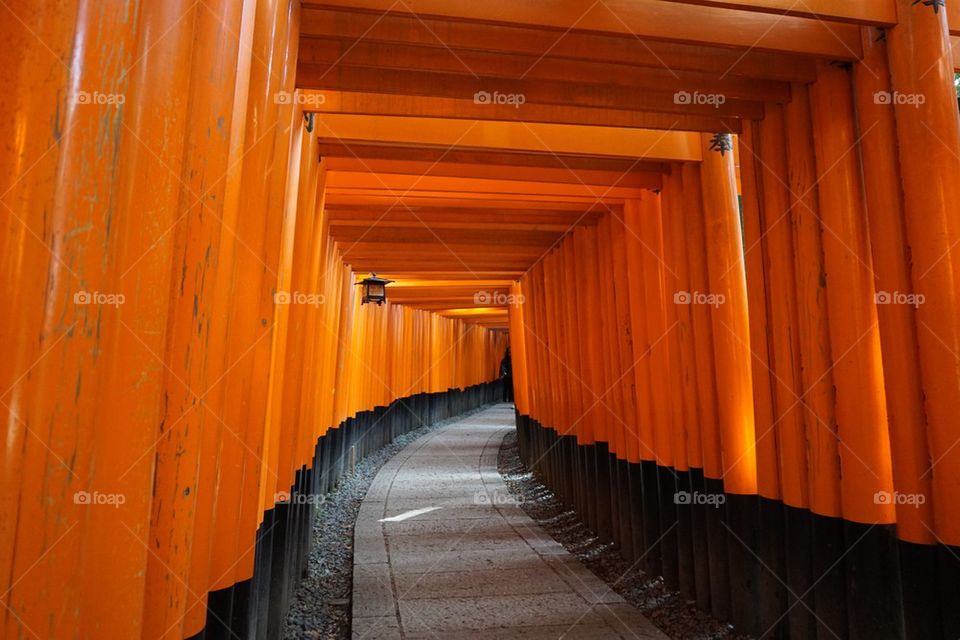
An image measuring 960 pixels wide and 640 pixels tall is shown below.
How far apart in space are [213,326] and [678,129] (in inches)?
144

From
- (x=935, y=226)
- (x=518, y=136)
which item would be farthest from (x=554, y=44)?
(x=935, y=226)

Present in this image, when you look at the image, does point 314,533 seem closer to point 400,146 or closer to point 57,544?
point 400,146

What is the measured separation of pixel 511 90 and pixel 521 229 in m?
3.67

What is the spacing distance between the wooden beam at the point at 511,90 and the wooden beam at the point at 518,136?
0.63m

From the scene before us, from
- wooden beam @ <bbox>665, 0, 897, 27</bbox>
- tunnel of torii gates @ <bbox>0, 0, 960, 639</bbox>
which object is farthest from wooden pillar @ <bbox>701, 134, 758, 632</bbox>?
wooden beam @ <bbox>665, 0, 897, 27</bbox>

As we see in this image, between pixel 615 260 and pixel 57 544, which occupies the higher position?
pixel 615 260

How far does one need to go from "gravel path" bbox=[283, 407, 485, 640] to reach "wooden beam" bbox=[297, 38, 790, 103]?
3920mm

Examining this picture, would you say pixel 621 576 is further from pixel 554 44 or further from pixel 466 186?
pixel 554 44

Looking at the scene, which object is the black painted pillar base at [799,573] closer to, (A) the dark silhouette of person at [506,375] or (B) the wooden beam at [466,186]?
(B) the wooden beam at [466,186]

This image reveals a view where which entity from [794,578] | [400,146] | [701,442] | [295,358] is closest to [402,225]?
[400,146]

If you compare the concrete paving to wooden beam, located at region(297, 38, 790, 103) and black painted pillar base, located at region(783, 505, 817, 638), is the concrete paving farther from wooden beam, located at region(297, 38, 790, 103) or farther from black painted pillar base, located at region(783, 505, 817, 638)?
wooden beam, located at region(297, 38, 790, 103)

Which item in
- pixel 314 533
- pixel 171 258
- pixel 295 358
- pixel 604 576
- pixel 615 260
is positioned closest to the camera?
pixel 171 258

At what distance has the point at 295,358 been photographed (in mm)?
4055

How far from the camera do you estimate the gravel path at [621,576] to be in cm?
427
